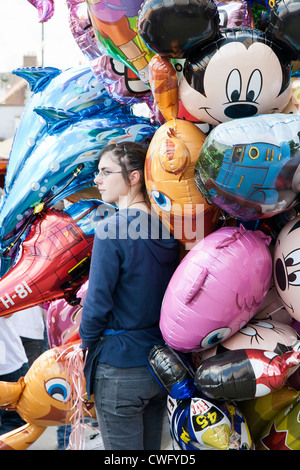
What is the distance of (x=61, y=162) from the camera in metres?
2.04

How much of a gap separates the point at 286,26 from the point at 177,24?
300 millimetres

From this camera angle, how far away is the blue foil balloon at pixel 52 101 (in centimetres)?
214

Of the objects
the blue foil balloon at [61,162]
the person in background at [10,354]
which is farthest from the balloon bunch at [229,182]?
the person in background at [10,354]

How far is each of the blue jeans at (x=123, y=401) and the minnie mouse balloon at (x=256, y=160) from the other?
2.28 ft

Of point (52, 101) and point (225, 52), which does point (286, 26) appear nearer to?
point (225, 52)

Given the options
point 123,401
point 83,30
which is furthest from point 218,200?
point 83,30

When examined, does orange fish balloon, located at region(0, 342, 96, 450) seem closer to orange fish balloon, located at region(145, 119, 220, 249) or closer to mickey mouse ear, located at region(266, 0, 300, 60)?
orange fish balloon, located at region(145, 119, 220, 249)

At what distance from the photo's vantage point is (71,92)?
215cm

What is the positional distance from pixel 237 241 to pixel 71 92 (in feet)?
3.29

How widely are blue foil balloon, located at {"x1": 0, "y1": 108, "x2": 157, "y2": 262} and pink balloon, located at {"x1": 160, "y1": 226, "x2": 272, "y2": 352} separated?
23.4 inches

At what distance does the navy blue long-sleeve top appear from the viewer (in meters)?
1.69

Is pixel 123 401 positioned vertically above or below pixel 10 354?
above

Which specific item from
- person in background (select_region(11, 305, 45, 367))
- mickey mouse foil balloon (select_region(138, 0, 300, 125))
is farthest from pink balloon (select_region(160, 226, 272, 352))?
person in background (select_region(11, 305, 45, 367))
